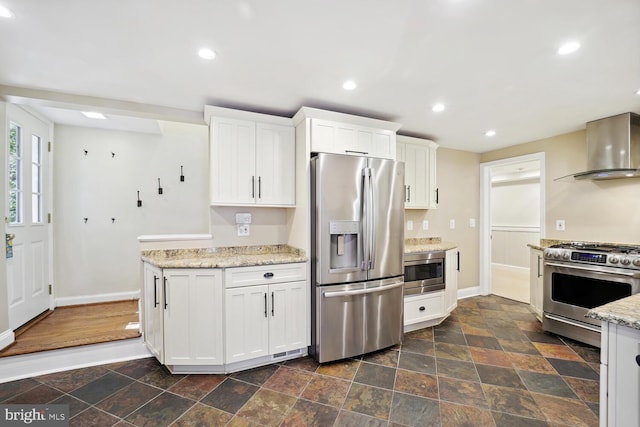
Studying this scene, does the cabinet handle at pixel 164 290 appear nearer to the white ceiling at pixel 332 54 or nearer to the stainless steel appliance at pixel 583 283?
the white ceiling at pixel 332 54

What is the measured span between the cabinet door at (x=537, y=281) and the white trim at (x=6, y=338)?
5179mm

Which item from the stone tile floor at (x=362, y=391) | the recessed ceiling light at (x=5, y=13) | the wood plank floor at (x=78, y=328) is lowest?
the stone tile floor at (x=362, y=391)

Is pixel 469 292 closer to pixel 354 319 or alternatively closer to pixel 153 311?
pixel 354 319

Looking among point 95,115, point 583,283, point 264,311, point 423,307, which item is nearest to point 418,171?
point 423,307

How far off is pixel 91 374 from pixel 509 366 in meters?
3.50

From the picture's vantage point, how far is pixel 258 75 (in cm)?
216

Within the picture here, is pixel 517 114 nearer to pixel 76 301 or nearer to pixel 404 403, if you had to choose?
pixel 404 403

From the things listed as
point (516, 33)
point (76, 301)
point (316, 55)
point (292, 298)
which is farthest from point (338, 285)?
point (76, 301)

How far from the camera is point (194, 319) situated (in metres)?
2.30

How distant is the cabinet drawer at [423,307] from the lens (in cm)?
312

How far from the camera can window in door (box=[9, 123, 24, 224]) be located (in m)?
2.73

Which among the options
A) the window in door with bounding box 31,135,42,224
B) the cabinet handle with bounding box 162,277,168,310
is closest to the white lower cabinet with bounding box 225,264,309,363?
the cabinet handle with bounding box 162,277,168,310

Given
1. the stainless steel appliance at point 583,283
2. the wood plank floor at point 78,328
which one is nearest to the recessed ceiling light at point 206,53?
the wood plank floor at point 78,328

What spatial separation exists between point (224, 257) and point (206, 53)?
1654 millimetres
